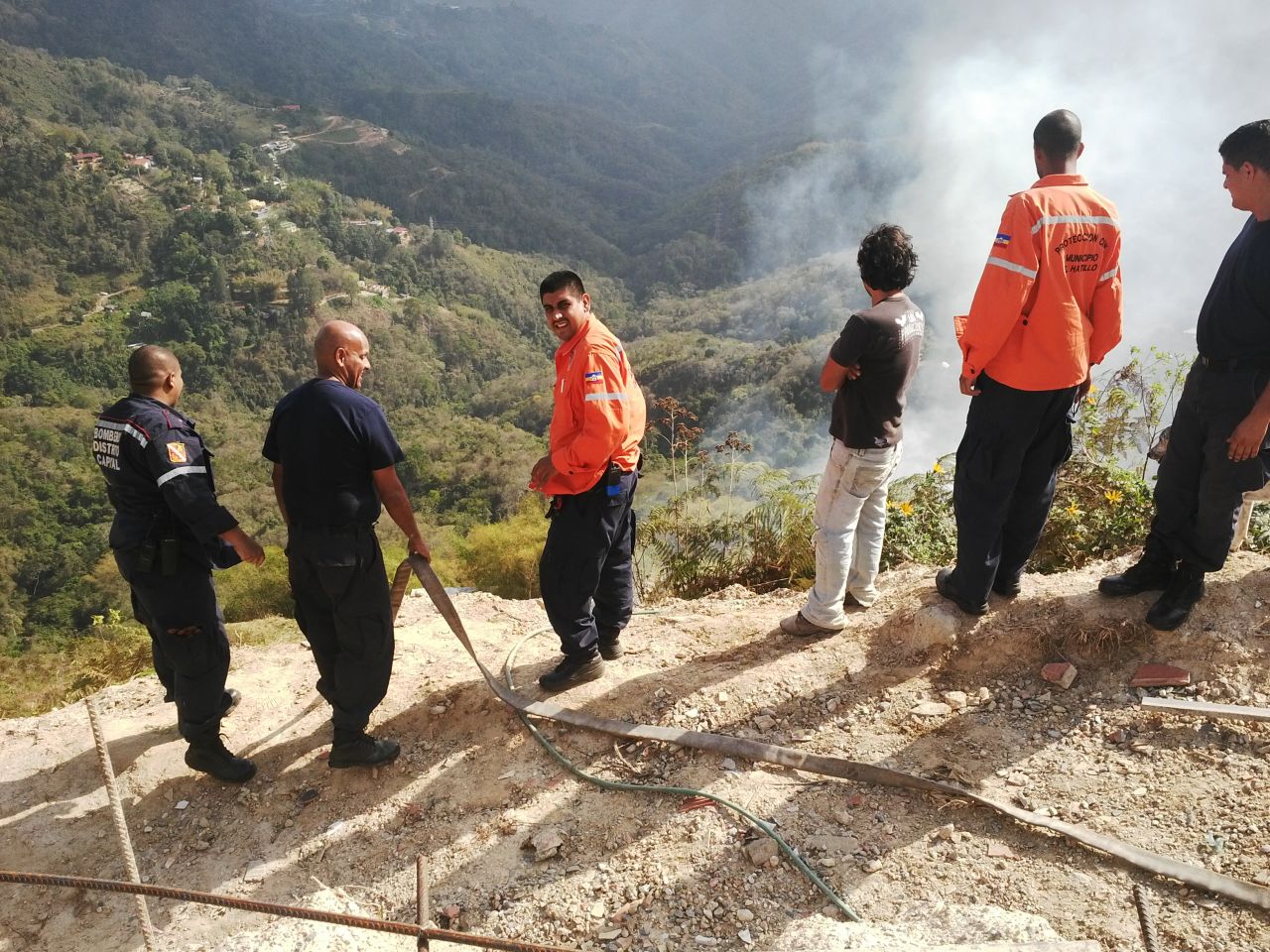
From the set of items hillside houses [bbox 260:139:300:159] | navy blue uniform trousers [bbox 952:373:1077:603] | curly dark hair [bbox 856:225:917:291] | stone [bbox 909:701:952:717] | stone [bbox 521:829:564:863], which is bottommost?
stone [bbox 521:829:564:863]

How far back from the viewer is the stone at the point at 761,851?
261 cm

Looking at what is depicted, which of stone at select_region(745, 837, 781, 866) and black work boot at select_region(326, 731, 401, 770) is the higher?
black work boot at select_region(326, 731, 401, 770)

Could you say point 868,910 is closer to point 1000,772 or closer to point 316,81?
point 1000,772

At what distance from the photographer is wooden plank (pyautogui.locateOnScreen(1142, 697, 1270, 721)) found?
2.69 m

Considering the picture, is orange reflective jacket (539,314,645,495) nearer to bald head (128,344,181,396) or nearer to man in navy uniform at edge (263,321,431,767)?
man in navy uniform at edge (263,321,431,767)

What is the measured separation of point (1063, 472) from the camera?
15.2 feet

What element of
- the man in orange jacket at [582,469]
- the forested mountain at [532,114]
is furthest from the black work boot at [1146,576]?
the forested mountain at [532,114]

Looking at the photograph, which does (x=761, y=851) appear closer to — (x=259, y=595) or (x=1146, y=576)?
(x=1146, y=576)

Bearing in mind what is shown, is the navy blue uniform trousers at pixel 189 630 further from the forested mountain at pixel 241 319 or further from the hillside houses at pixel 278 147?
the hillside houses at pixel 278 147

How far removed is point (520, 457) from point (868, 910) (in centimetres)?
3879

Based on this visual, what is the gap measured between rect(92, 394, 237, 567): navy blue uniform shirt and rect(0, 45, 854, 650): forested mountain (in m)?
27.3

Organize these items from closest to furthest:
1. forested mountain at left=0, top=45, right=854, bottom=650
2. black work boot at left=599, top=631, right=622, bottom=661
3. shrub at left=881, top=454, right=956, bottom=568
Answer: black work boot at left=599, top=631, right=622, bottom=661 < shrub at left=881, top=454, right=956, bottom=568 < forested mountain at left=0, top=45, right=854, bottom=650

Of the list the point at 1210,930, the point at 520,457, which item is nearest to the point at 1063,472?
the point at 1210,930

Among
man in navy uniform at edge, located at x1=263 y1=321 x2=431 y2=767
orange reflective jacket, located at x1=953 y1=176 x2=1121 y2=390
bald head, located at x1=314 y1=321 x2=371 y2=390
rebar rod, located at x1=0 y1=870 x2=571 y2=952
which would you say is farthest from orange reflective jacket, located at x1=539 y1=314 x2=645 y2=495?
rebar rod, located at x1=0 y1=870 x2=571 y2=952
